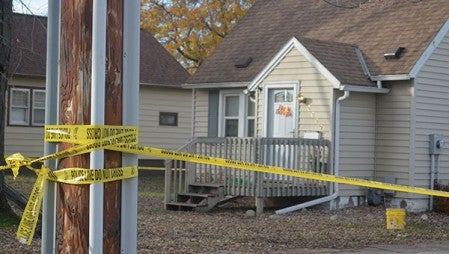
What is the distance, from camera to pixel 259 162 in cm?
1611

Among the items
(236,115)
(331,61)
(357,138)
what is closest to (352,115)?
(357,138)

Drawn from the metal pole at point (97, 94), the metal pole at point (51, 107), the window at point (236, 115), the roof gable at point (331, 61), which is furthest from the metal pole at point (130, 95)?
the window at point (236, 115)

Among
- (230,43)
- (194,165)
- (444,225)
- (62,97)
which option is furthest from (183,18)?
(62,97)

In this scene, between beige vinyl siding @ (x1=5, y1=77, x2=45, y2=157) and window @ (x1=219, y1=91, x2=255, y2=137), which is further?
beige vinyl siding @ (x1=5, y1=77, x2=45, y2=157)

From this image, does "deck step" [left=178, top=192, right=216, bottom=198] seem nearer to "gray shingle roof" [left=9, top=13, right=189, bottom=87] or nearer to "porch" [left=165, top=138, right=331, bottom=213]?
"porch" [left=165, top=138, right=331, bottom=213]

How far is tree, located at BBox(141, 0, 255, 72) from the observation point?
37.1 metres

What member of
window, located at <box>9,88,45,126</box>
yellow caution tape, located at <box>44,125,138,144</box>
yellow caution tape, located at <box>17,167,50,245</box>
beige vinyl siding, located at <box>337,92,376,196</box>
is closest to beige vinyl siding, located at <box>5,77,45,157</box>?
window, located at <box>9,88,45,126</box>

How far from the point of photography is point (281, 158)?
642 inches

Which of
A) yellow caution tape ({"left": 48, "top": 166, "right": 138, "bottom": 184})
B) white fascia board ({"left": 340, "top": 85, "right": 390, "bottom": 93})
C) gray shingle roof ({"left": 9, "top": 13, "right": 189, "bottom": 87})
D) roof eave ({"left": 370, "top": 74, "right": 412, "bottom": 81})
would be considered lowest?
yellow caution tape ({"left": 48, "top": 166, "right": 138, "bottom": 184})

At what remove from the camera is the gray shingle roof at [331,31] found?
1767cm

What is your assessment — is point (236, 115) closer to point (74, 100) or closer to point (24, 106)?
point (24, 106)

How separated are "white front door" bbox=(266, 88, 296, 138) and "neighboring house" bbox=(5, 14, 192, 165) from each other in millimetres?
9243

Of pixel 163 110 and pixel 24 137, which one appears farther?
pixel 163 110

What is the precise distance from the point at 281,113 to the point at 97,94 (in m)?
14.8
